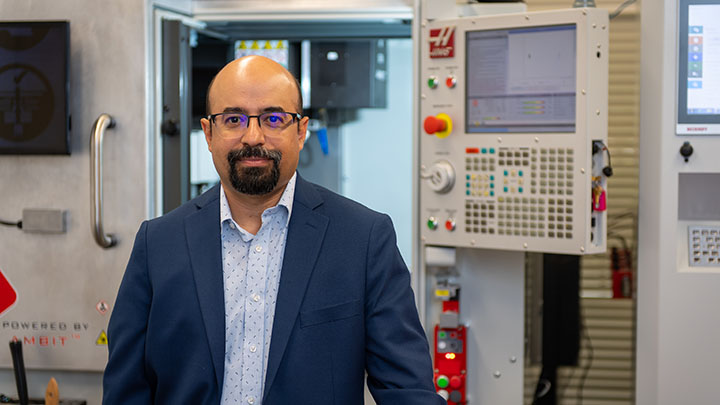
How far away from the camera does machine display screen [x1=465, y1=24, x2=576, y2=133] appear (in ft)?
8.72

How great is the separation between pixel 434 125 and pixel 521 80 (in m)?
0.33

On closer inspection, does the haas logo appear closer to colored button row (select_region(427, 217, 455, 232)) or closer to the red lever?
the red lever

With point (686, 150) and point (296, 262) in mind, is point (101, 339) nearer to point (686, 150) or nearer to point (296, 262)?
point (296, 262)

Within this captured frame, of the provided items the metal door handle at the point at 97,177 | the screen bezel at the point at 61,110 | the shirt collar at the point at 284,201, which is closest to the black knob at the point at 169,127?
the metal door handle at the point at 97,177

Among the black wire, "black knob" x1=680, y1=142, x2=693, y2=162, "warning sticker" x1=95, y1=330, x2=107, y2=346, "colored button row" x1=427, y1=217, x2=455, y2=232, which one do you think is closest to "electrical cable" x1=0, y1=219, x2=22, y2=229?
"warning sticker" x1=95, y1=330, x2=107, y2=346

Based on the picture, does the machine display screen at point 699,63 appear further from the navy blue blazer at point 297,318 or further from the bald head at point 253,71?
the bald head at point 253,71

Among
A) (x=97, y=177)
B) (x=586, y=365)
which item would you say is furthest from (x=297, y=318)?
(x=586, y=365)

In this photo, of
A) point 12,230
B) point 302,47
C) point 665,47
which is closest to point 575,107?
point 665,47

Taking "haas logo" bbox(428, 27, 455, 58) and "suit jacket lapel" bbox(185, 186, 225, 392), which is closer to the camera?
"suit jacket lapel" bbox(185, 186, 225, 392)

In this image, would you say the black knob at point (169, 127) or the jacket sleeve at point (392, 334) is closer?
the jacket sleeve at point (392, 334)

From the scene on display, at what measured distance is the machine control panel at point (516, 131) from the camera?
2.63 m

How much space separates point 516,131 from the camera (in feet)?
9.08

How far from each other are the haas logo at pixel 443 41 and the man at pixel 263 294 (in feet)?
3.33

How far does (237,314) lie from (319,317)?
194 mm
